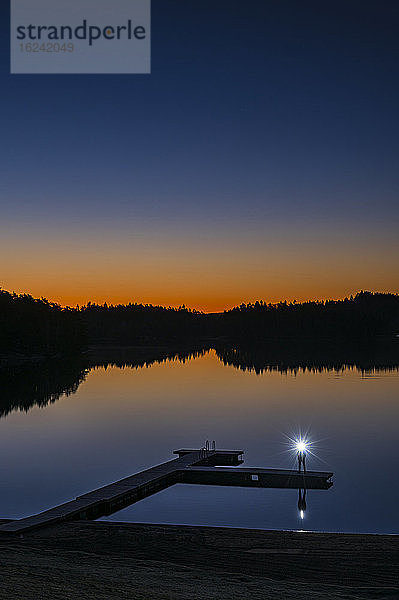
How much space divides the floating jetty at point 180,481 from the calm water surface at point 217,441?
365mm

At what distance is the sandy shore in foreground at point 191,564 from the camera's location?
855cm

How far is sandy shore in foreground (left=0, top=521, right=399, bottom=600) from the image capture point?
8555 millimetres

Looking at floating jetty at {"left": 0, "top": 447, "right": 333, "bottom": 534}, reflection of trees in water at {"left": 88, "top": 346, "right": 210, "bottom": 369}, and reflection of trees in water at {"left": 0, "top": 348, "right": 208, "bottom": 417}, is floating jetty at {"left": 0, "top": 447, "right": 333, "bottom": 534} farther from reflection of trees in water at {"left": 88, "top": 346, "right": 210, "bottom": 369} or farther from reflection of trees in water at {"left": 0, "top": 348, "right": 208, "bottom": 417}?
reflection of trees in water at {"left": 88, "top": 346, "right": 210, "bottom": 369}

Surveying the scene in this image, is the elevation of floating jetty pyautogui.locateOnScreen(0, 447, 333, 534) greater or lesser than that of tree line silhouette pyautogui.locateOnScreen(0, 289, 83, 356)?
→ lesser

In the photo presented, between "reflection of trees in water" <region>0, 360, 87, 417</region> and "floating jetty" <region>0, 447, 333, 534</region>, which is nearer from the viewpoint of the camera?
"floating jetty" <region>0, 447, 333, 534</region>

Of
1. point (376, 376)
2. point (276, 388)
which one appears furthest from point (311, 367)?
point (276, 388)

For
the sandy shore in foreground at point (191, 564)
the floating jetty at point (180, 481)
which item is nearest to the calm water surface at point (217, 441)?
the floating jetty at point (180, 481)

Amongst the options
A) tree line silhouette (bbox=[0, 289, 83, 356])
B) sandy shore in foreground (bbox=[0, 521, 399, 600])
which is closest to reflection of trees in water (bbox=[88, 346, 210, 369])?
tree line silhouette (bbox=[0, 289, 83, 356])

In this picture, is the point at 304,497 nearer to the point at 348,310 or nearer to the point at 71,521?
the point at 71,521

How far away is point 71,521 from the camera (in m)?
16.2

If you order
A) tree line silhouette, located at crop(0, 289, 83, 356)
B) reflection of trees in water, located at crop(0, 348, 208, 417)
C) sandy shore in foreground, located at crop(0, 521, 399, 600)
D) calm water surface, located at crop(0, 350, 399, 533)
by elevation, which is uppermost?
tree line silhouette, located at crop(0, 289, 83, 356)

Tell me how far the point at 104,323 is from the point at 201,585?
18532cm

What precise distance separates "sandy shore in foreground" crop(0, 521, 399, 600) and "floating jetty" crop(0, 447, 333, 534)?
2.41 m

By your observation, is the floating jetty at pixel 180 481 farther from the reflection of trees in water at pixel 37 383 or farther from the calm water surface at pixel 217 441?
the reflection of trees in water at pixel 37 383
